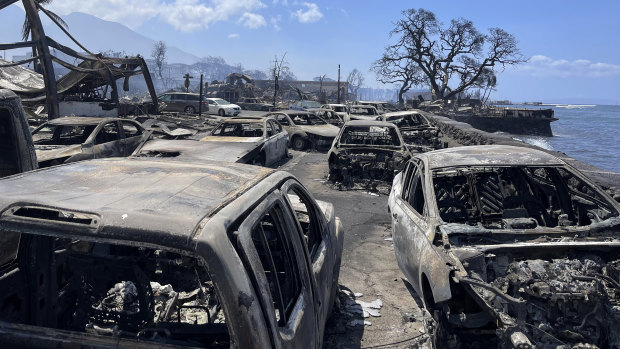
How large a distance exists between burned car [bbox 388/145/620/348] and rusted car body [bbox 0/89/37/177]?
3.54 m

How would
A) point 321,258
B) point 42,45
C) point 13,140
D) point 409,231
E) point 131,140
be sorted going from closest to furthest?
1. point 321,258
2. point 13,140
3. point 409,231
4. point 131,140
5. point 42,45

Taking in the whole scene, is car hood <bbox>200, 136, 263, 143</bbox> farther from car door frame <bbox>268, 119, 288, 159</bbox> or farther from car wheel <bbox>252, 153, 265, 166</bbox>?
car door frame <bbox>268, 119, 288, 159</bbox>

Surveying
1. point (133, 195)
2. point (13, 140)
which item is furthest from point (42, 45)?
point (133, 195)

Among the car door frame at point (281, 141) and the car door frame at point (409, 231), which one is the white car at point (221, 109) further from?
the car door frame at point (409, 231)

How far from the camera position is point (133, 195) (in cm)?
221

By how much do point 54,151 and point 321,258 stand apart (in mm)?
7279

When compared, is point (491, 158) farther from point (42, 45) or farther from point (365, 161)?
point (42, 45)

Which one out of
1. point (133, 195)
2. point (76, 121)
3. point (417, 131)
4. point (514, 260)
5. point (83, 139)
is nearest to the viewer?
point (133, 195)

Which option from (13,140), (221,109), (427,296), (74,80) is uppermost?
(74,80)

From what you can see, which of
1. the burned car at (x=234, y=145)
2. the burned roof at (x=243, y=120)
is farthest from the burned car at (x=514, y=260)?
the burned roof at (x=243, y=120)

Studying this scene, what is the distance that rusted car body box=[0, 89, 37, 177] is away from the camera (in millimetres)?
3875

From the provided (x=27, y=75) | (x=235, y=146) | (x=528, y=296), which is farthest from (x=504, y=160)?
(x=27, y=75)

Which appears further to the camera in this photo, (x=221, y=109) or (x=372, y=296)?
(x=221, y=109)

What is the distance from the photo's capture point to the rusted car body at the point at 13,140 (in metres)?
3.88
